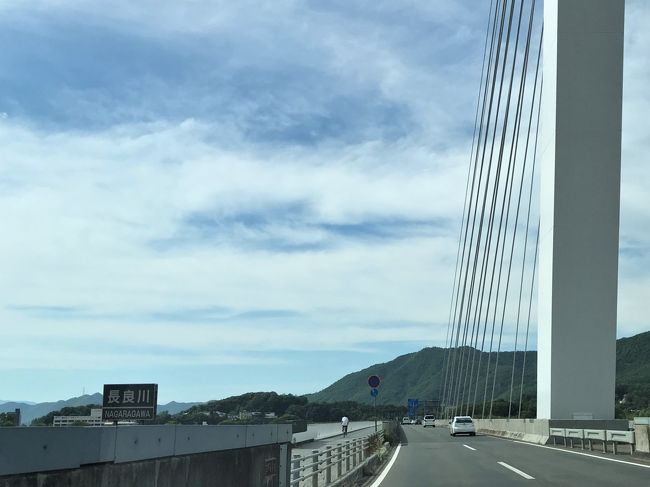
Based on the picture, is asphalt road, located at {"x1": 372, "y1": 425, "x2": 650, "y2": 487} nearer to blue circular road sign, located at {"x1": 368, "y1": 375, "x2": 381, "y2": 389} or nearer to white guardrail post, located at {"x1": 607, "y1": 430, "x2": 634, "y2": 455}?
white guardrail post, located at {"x1": 607, "y1": 430, "x2": 634, "y2": 455}

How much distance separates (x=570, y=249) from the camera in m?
32.8

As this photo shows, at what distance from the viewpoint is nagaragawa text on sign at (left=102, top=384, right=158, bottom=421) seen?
870 cm

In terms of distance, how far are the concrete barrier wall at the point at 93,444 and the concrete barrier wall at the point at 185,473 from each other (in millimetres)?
53

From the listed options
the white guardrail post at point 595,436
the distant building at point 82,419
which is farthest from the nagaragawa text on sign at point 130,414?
the white guardrail post at point 595,436

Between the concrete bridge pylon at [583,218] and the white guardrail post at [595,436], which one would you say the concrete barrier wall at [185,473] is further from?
the concrete bridge pylon at [583,218]

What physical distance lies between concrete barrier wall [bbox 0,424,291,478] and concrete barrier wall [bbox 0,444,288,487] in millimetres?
53

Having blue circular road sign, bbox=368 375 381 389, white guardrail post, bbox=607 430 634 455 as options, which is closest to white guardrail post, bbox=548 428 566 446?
white guardrail post, bbox=607 430 634 455

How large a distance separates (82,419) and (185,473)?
3325 mm

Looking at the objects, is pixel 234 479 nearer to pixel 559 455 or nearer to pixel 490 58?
pixel 559 455

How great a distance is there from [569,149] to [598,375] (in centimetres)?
982

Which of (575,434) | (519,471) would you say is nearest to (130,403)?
(519,471)

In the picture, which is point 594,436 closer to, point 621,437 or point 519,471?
point 621,437

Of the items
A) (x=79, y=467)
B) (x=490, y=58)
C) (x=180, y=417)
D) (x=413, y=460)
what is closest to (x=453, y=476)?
(x=413, y=460)

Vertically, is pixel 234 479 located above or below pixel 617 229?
below
